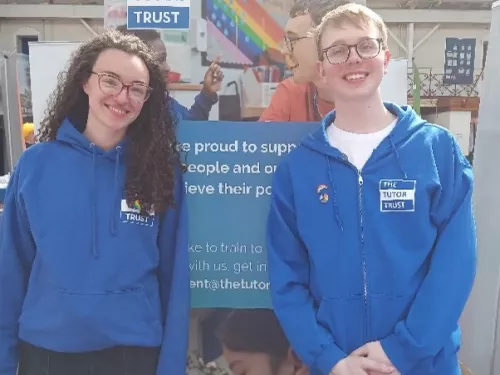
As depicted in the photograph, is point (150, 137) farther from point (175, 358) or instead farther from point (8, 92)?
point (8, 92)

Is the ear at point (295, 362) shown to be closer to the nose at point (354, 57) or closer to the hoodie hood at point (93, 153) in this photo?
the hoodie hood at point (93, 153)

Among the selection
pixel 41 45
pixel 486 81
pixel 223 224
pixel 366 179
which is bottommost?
pixel 223 224

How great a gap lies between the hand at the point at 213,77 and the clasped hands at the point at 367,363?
1047 mm

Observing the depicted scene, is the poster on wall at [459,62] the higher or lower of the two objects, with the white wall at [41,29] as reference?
lower

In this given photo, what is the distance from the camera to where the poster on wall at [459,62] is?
12.9 m

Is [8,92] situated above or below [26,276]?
above

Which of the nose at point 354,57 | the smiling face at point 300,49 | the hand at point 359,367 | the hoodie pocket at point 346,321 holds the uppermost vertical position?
the smiling face at point 300,49

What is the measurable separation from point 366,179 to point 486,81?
1043 mm

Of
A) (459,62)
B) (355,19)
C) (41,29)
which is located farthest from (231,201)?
(41,29)

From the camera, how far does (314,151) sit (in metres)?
1.46

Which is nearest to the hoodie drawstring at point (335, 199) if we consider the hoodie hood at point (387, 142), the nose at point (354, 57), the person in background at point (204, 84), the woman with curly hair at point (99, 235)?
the hoodie hood at point (387, 142)

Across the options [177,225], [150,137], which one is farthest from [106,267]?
[150,137]

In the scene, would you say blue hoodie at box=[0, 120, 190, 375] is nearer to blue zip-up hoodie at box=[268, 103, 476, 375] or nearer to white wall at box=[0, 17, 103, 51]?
blue zip-up hoodie at box=[268, 103, 476, 375]

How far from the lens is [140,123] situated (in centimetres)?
157
